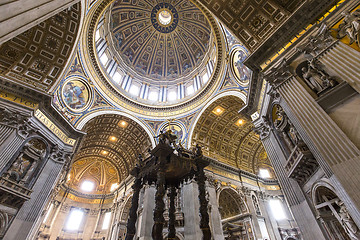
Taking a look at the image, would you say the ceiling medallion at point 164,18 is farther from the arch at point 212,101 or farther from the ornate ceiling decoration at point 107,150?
the ornate ceiling decoration at point 107,150

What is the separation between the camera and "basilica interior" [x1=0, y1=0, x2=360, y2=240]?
17.8 ft

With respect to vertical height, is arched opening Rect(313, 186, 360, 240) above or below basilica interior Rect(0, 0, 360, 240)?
below

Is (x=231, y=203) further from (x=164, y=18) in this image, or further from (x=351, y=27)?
(x=164, y=18)

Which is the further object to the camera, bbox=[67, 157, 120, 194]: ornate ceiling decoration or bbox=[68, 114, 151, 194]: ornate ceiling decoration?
bbox=[67, 157, 120, 194]: ornate ceiling decoration

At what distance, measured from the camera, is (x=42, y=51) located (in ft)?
34.5

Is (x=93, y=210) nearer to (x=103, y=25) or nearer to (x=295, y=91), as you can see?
(x=103, y=25)

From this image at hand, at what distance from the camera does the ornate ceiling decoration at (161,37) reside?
19781mm

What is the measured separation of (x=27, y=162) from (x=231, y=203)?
15122 millimetres

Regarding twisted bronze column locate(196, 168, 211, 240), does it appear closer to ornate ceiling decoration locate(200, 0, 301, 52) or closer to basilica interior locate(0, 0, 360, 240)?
basilica interior locate(0, 0, 360, 240)

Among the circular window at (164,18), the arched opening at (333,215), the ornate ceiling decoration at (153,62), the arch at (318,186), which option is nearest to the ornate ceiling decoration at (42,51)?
the ornate ceiling decoration at (153,62)

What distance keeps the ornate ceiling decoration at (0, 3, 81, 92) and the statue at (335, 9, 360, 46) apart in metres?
12.4

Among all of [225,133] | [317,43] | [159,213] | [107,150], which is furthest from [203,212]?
[107,150]

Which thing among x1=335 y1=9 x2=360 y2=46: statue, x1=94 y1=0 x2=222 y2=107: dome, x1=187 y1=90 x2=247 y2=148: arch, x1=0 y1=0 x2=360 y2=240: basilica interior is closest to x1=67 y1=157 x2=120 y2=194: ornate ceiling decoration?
x1=0 y1=0 x2=360 y2=240: basilica interior

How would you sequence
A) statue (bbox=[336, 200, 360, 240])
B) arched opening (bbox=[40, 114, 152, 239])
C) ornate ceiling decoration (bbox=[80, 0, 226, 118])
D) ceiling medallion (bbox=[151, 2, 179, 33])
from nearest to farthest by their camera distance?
statue (bbox=[336, 200, 360, 240]) < ornate ceiling decoration (bbox=[80, 0, 226, 118]) < arched opening (bbox=[40, 114, 152, 239]) < ceiling medallion (bbox=[151, 2, 179, 33])
